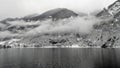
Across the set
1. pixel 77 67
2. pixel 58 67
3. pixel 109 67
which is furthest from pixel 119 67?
pixel 58 67

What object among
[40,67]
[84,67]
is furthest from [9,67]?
[84,67]

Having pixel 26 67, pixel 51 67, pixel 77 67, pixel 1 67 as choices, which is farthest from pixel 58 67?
pixel 1 67

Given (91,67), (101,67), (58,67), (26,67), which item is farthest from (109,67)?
(26,67)

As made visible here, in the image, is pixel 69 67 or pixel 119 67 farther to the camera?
pixel 69 67

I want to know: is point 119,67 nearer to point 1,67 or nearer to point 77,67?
point 77,67

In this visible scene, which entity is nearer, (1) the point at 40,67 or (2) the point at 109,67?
(2) the point at 109,67

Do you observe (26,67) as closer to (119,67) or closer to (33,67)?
(33,67)

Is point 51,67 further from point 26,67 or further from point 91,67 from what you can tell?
point 91,67
